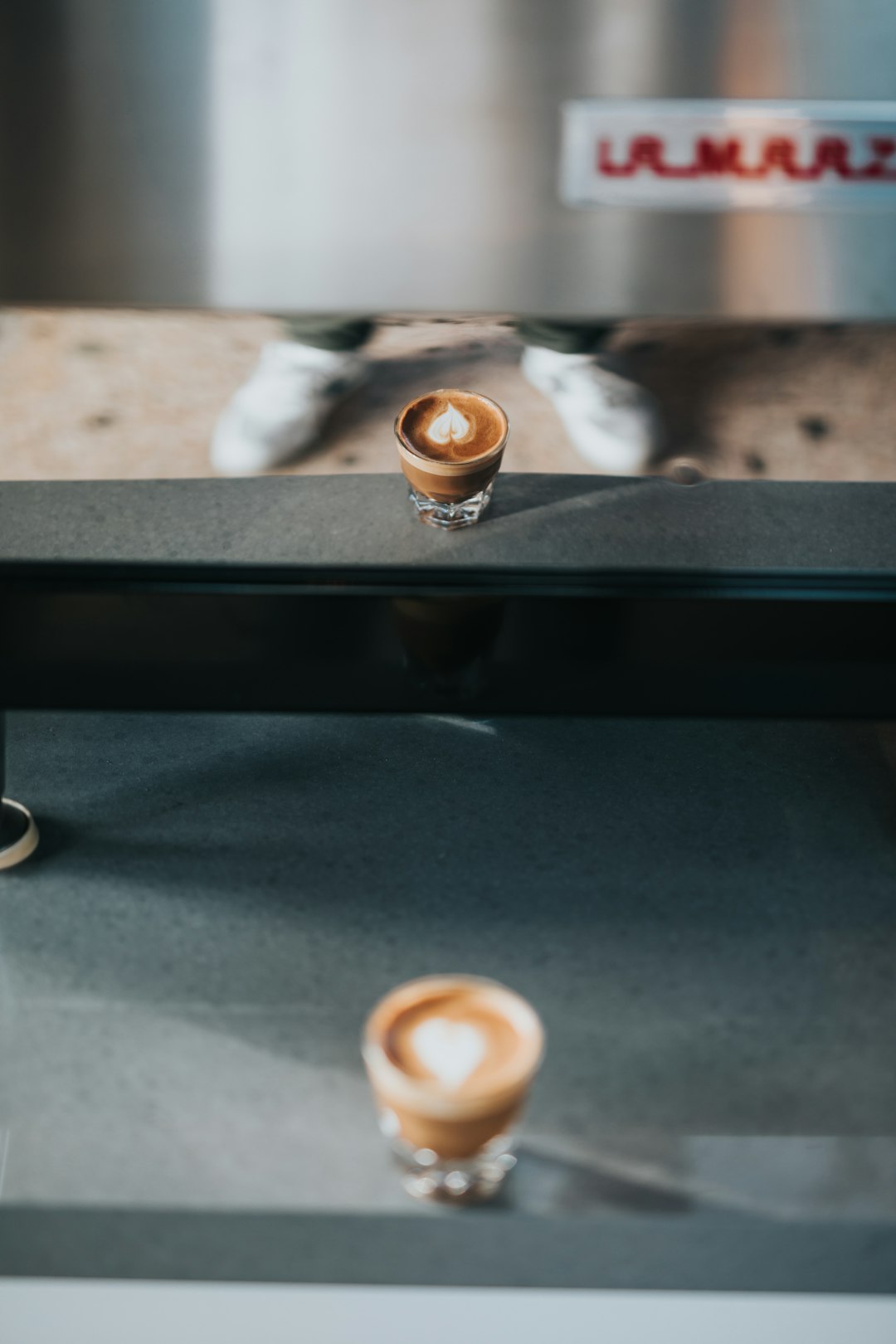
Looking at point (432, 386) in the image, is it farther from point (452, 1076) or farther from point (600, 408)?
point (452, 1076)

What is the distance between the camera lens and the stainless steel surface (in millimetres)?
411

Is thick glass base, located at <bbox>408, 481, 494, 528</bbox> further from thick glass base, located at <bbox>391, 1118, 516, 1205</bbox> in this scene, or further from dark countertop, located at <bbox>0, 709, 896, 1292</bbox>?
thick glass base, located at <bbox>391, 1118, 516, 1205</bbox>

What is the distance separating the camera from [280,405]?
517mm

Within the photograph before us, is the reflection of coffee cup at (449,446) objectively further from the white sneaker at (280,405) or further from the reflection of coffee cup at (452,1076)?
the reflection of coffee cup at (452,1076)

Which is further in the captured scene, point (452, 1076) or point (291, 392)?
point (452, 1076)

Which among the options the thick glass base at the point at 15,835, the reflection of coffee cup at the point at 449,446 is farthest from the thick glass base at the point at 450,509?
the thick glass base at the point at 15,835

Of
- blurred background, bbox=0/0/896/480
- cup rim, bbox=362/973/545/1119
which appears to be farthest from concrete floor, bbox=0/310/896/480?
cup rim, bbox=362/973/545/1119

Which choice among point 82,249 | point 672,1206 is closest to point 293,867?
point 672,1206

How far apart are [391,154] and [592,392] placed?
12cm

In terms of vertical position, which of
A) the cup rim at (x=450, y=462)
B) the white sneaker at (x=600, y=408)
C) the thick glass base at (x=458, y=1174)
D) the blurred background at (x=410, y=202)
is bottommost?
the thick glass base at (x=458, y=1174)

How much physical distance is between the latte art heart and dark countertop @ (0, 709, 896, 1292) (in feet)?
0.17

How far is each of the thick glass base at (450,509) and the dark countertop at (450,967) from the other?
1 cm

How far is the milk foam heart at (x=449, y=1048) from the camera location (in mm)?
639

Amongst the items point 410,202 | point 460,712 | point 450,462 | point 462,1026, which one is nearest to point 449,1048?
point 462,1026
